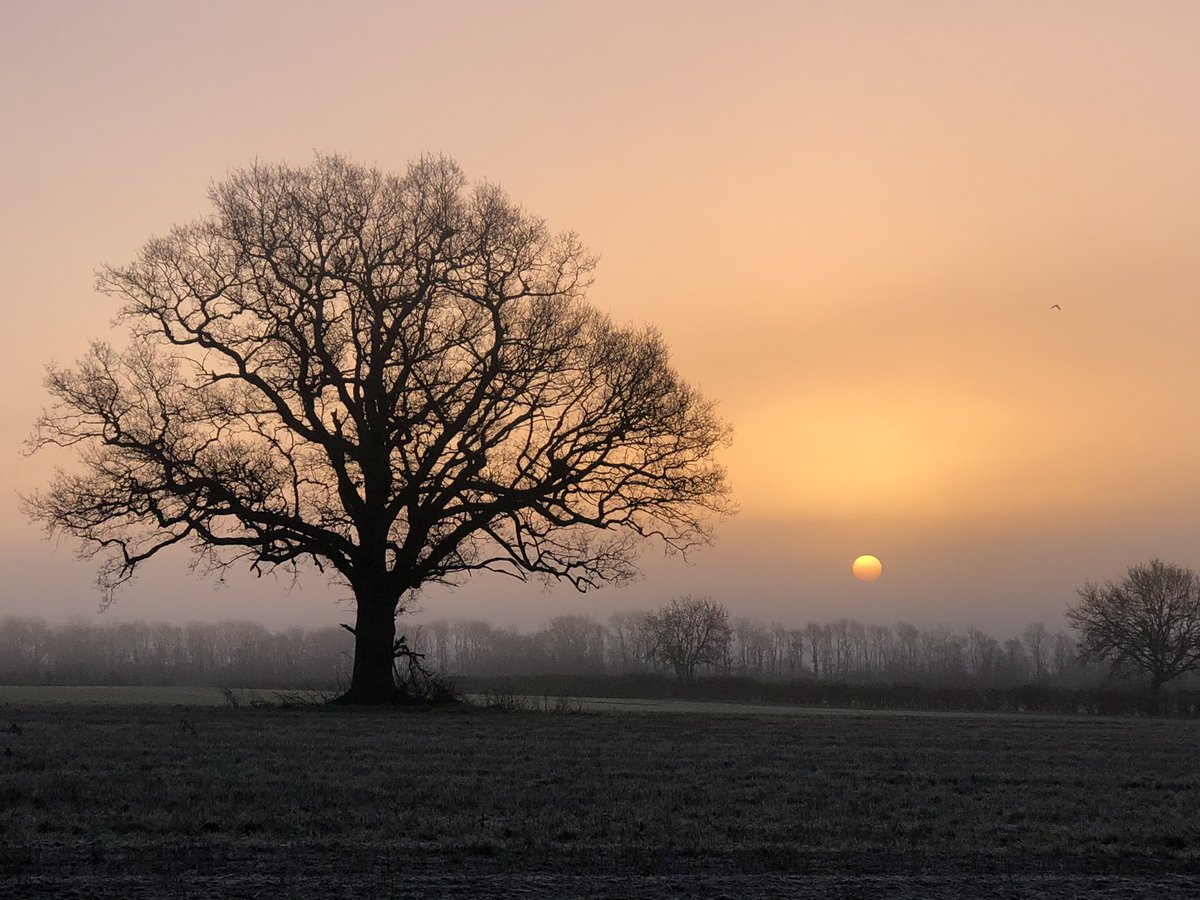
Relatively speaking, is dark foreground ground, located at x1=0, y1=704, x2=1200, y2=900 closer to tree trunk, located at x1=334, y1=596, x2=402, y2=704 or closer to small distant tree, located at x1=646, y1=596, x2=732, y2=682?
tree trunk, located at x1=334, y1=596, x2=402, y2=704

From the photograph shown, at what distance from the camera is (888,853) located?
9.48 metres

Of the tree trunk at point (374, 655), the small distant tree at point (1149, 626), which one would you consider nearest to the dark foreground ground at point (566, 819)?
the tree trunk at point (374, 655)

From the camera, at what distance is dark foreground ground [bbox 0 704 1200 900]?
8125mm

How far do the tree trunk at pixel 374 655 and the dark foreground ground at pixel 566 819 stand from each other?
1022 centimetres

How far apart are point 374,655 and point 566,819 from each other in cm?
2006

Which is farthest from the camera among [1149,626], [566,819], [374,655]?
[1149,626]

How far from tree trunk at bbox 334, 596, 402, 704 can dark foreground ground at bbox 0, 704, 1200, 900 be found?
10225 mm

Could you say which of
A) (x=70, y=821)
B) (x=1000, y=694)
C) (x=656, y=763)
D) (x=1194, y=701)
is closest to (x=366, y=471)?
(x=656, y=763)

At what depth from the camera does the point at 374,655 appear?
29688 mm

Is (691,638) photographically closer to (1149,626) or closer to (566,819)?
(1149,626)

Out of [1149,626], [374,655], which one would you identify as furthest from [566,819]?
[1149,626]

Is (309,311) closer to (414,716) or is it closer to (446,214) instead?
(446,214)

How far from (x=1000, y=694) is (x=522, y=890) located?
191ft

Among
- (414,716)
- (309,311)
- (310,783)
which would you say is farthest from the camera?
(309,311)
